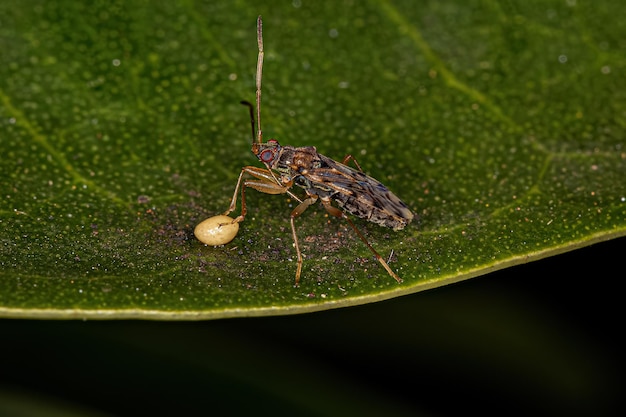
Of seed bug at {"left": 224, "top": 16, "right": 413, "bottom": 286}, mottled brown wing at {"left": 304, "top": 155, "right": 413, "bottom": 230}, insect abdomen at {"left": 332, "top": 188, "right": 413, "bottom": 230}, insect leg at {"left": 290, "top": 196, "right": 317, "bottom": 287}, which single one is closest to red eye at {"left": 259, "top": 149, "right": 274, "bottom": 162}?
seed bug at {"left": 224, "top": 16, "right": 413, "bottom": 286}

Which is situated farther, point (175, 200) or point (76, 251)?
point (175, 200)

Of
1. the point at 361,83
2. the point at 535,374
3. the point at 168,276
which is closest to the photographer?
the point at 168,276

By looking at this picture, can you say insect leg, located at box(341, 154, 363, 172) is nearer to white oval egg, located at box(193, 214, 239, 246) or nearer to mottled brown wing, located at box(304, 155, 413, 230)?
mottled brown wing, located at box(304, 155, 413, 230)

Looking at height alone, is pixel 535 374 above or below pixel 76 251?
below

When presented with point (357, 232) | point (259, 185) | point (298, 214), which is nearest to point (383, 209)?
point (357, 232)

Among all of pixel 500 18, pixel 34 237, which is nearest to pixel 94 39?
pixel 34 237

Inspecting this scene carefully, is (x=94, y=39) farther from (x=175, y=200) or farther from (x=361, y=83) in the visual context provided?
(x=361, y=83)
